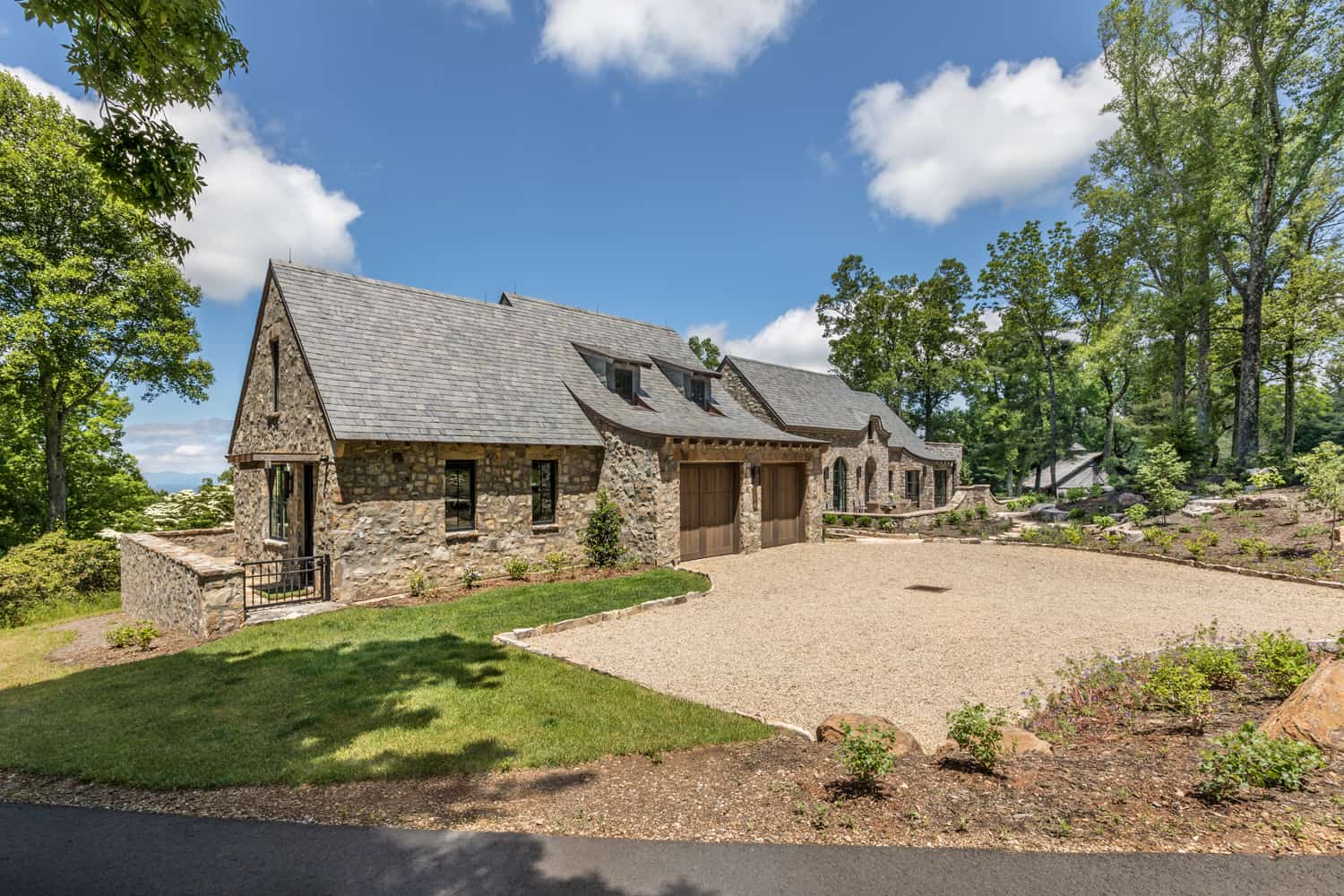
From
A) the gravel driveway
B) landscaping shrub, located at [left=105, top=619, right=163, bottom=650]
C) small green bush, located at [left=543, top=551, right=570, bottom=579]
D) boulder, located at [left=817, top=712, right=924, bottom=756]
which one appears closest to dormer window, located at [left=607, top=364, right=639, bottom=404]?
small green bush, located at [left=543, top=551, right=570, bottom=579]

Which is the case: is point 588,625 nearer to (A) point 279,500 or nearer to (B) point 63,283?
(A) point 279,500

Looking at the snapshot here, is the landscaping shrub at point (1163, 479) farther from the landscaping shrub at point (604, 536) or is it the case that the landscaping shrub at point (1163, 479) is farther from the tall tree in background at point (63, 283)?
the tall tree in background at point (63, 283)

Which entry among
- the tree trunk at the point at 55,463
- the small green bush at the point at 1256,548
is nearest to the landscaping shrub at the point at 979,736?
the small green bush at the point at 1256,548

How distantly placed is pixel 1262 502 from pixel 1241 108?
1668cm

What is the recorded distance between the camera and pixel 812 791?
449 cm

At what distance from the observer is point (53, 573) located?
49.3ft

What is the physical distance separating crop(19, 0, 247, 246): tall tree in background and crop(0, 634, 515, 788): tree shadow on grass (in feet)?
17.6

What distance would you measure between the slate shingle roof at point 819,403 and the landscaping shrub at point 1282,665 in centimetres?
1987

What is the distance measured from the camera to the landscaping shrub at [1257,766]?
152 inches

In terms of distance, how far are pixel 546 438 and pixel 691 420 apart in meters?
5.19

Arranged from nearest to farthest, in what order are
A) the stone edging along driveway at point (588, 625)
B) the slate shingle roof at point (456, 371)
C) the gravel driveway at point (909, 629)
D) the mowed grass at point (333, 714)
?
the mowed grass at point (333, 714) → the stone edging along driveway at point (588, 625) → the gravel driveway at point (909, 629) → the slate shingle roof at point (456, 371)

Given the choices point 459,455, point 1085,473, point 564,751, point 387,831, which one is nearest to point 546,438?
point 459,455

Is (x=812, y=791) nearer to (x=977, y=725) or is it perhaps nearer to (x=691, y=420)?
(x=977, y=725)

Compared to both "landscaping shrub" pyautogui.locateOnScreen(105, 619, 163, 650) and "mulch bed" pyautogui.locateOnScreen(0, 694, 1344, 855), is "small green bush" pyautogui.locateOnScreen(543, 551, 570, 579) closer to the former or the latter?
"landscaping shrub" pyautogui.locateOnScreen(105, 619, 163, 650)
